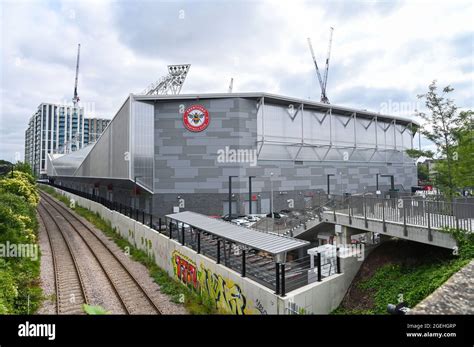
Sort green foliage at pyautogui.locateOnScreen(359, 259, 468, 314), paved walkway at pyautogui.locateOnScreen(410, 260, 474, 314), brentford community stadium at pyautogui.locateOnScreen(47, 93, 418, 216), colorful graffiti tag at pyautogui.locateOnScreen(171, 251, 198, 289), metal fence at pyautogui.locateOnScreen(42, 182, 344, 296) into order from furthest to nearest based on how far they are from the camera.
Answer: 1. brentford community stadium at pyautogui.locateOnScreen(47, 93, 418, 216)
2. colorful graffiti tag at pyautogui.locateOnScreen(171, 251, 198, 289)
3. metal fence at pyautogui.locateOnScreen(42, 182, 344, 296)
4. green foliage at pyautogui.locateOnScreen(359, 259, 468, 314)
5. paved walkway at pyautogui.locateOnScreen(410, 260, 474, 314)

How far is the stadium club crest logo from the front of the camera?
3550 centimetres

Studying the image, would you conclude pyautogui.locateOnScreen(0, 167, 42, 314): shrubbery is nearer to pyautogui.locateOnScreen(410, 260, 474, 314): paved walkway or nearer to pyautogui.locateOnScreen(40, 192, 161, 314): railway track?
pyautogui.locateOnScreen(40, 192, 161, 314): railway track

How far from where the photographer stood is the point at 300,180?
136 feet

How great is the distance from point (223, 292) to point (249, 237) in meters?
2.74

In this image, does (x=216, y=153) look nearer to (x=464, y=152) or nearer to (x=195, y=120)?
(x=195, y=120)

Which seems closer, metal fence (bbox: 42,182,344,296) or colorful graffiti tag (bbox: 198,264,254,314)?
metal fence (bbox: 42,182,344,296)

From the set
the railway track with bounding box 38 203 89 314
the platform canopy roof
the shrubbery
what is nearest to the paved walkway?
the platform canopy roof

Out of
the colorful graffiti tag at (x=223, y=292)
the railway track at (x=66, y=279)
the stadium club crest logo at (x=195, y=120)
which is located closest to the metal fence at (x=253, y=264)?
the colorful graffiti tag at (x=223, y=292)

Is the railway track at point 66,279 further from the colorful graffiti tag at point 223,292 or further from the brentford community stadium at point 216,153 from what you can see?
the brentford community stadium at point 216,153

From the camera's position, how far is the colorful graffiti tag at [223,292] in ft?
35.5

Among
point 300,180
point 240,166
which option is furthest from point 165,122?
point 300,180

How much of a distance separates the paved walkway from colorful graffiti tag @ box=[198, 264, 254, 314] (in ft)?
19.6
